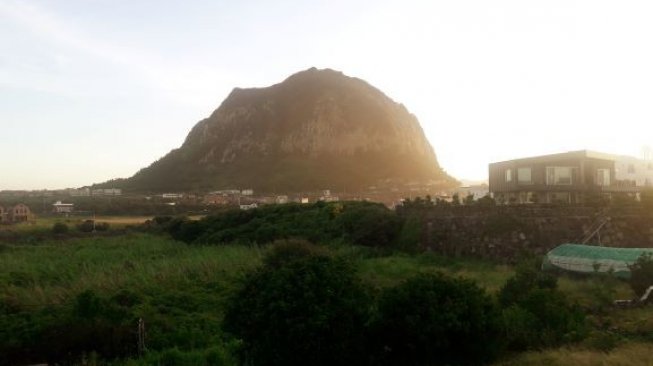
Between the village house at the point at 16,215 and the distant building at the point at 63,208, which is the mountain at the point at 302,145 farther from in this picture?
the village house at the point at 16,215

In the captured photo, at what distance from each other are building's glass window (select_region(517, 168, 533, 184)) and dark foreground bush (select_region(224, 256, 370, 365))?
2452 cm

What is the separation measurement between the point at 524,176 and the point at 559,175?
2.00 metres

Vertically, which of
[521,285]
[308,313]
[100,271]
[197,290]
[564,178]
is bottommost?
[197,290]

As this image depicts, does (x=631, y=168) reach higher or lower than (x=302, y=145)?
lower

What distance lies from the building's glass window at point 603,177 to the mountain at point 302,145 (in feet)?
208

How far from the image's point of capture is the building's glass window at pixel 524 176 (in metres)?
32.9

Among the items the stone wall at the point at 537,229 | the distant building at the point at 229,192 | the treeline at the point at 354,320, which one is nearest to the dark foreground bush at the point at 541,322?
the treeline at the point at 354,320

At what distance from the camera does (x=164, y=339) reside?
14.8 meters

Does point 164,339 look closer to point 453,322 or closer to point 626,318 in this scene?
point 453,322

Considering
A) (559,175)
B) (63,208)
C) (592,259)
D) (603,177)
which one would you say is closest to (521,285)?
(592,259)

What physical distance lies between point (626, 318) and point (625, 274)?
5.26 m

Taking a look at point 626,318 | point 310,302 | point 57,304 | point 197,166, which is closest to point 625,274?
point 626,318

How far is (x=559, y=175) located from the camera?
3173cm

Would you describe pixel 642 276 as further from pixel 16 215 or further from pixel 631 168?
pixel 16 215
